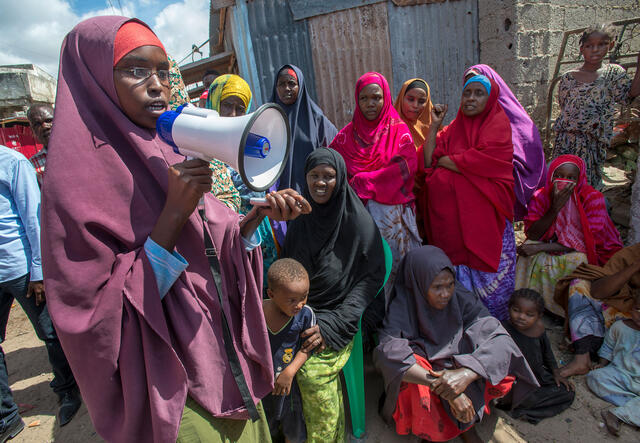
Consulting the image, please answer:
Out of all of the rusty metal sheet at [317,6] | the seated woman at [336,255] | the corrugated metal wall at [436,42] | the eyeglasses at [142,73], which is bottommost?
the seated woman at [336,255]

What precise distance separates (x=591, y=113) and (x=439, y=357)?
10.5 feet

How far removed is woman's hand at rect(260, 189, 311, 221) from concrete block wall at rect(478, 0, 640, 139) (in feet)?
14.9

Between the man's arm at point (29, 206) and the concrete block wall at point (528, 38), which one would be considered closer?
the man's arm at point (29, 206)

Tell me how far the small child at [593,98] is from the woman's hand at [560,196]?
Result: 116 centimetres

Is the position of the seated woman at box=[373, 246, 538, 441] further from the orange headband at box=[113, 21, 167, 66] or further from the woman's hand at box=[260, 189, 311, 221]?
the orange headband at box=[113, 21, 167, 66]

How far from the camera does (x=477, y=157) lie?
112 inches

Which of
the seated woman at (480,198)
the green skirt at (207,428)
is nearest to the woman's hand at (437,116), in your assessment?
the seated woman at (480,198)

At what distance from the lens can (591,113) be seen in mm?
3703

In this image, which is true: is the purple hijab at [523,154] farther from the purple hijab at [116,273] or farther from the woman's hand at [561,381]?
the purple hijab at [116,273]

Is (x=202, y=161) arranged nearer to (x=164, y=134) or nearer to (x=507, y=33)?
(x=164, y=134)

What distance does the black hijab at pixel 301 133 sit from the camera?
319 centimetres

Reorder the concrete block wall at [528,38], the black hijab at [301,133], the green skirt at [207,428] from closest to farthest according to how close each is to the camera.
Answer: the green skirt at [207,428] < the black hijab at [301,133] < the concrete block wall at [528,38]

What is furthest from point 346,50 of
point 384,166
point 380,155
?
point 384,166

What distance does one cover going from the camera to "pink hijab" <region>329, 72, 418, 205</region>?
2.97m
